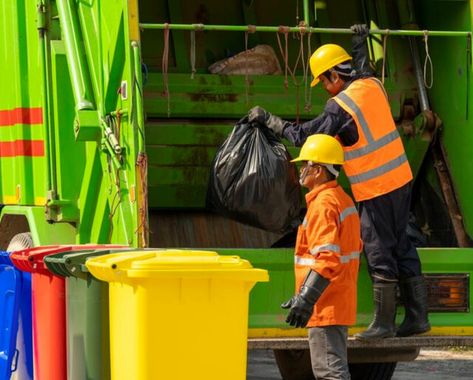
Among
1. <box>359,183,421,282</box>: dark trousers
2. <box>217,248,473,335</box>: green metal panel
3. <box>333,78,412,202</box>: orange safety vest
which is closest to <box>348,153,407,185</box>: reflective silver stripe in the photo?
<box>333,78,412,202</box>: orange safety vest

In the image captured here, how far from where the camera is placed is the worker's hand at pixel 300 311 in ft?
18.2

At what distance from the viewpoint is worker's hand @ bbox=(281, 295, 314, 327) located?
18.2 feet

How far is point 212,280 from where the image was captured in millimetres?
5082

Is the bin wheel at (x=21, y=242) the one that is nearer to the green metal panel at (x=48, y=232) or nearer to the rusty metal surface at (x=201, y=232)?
the green metal panel at (x=48, y=232)

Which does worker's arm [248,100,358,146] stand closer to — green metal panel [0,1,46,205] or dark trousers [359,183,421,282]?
dark trousers [359,183,421,282]

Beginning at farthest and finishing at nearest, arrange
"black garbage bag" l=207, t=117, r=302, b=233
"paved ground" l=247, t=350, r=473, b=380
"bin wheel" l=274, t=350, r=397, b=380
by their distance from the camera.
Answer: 1. "paved ground" l=247, t=350, r=473, b=380
2. "bin wheel" l=274, t=350, r=397, b=380
3. "black garbage bag" l=207, t=117, r=302, b=233

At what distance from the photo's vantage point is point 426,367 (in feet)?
30.7

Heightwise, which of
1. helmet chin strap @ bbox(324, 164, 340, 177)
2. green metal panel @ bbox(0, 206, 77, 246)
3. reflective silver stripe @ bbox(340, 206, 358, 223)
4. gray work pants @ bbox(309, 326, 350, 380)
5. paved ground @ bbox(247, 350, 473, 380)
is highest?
helmet chin strap @ bbox(324, 164, 340, 177)

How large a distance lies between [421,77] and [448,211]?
0.82m

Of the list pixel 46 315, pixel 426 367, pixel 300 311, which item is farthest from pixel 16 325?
pixel 426 367

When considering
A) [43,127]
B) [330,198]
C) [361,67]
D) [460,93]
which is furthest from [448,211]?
[43,127]

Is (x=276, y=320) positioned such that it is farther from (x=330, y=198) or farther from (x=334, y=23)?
(x=334, y=23)

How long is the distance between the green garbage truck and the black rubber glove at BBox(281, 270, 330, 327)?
692 mm

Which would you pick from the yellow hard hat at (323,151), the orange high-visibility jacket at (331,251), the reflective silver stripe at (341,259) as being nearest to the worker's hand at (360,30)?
the yellow hard hat at (323,151)
